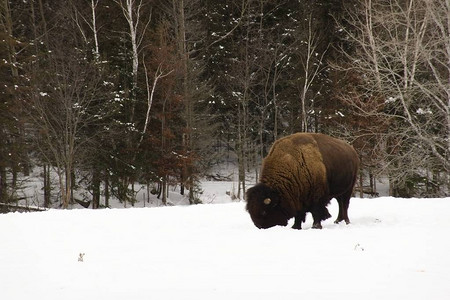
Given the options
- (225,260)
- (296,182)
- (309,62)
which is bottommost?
(225,260)

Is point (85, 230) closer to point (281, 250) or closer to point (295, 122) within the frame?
point (281, 250)

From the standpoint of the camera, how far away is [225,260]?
209 inches

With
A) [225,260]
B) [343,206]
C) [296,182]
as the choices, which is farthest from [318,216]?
[225,260]

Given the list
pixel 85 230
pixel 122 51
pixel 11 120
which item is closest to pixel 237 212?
pixel 85 230

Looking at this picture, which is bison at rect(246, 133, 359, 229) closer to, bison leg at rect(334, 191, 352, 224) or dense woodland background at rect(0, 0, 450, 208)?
bison leg at rect(334, 191, 352, 224)

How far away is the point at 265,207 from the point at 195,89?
19.0m

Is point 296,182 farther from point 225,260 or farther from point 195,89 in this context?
point 195,89

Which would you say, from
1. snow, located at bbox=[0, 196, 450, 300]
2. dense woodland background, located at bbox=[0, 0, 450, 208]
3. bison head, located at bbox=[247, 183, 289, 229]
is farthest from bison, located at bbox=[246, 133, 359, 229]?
dense woodland background, located at bbox=[0, 0, 450, 208]

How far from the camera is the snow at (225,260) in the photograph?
13.4 ft

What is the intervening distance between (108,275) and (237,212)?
6446 mm

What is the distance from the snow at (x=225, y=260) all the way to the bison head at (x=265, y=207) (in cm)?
29

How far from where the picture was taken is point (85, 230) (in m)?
8.07

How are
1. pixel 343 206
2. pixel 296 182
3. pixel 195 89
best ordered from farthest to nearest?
1. pixel 195 89
2. pixel 343 206
3. pixel 296 182

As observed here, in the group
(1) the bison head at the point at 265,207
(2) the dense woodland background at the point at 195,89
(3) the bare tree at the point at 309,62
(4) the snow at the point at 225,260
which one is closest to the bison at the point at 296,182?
(1) the bison head at the point at 265,207
